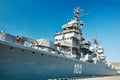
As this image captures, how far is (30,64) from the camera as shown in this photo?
1310cm

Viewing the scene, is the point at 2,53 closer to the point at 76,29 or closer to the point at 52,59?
the point at 52,59

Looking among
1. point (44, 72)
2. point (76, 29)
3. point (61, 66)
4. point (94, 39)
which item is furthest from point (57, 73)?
point (94, 39)

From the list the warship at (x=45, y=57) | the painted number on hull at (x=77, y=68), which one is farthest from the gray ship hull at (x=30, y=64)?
the painted number on hull at (x=77, y=68)

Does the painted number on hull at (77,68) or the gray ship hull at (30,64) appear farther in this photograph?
the painted number on hull at (77,68)

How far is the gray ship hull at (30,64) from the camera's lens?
1121 cm

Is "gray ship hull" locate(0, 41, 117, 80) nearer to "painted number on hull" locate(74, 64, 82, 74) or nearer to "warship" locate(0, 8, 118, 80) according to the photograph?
"warship" locate(0, 8, 118, 80)

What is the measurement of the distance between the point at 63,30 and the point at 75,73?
27.2 feet

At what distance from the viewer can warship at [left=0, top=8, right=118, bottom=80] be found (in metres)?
11.5

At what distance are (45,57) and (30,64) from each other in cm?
199

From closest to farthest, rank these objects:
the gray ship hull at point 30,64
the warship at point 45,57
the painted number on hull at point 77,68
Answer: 1. the gray ship hull at point 30,64
2. the warship at point 45,57
3. the painted number on hull at point 77,68

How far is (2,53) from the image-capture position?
36.2 feet

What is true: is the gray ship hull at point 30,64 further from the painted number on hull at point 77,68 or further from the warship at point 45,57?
the painted number on hull at point 77,68

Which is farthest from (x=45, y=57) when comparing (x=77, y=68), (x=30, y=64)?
(x=77, y=68)

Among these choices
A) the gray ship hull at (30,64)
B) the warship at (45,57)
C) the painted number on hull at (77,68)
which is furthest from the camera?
the painted number on hull at (77,68)
